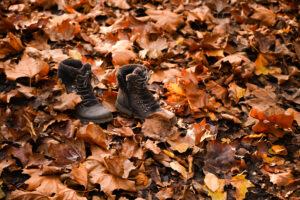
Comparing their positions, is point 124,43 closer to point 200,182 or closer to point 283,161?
point 200,182

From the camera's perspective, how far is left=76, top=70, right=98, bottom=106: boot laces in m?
1.78

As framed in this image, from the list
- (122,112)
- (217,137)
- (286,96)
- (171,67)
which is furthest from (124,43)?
(286,96)

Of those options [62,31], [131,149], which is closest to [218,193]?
[131,149]

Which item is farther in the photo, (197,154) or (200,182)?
(197,154)

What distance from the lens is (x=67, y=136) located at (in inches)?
66.4

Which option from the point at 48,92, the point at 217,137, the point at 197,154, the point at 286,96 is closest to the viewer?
the point at 197,154

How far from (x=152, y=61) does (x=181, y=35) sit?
2.08 feet

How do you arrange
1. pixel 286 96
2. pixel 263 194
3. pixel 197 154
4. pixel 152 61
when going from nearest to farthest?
pixel 263 194, pixel 197 154, pixel 286 96, pixel 152 61

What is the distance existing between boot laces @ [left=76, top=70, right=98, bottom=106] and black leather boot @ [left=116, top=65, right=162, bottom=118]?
0.21 meters

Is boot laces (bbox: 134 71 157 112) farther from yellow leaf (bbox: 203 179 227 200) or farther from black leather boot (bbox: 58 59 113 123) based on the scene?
yellow leaf (bbox: 203 179 227 200)

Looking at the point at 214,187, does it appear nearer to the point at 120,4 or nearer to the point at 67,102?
the point at 67,102

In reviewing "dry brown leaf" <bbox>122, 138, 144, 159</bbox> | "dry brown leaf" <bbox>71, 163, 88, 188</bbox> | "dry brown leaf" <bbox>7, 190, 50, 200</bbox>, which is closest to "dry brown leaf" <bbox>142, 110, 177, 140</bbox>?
"dry brown leaf" <bbox>122, 138, 144, 159</bbox>

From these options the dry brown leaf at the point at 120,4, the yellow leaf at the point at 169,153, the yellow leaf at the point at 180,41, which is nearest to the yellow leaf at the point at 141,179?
the yellow leaf at the point at 169,153

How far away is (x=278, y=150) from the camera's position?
1711 mm
